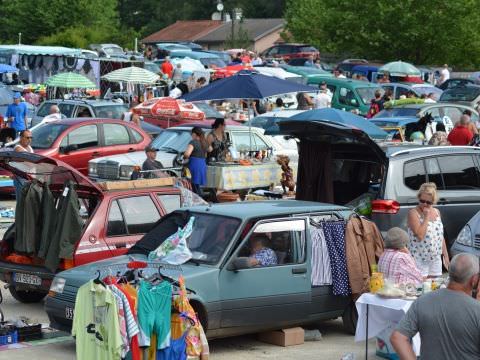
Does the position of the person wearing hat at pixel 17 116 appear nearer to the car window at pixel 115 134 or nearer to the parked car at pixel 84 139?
the parked car at pixel 84 139

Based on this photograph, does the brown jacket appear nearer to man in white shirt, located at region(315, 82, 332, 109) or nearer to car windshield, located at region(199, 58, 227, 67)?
man in white shirt, located at region(315, 82, 332, 109)

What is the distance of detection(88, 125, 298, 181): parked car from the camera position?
67.5 feet

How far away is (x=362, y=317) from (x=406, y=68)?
32.8 metres

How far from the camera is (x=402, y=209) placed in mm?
14195

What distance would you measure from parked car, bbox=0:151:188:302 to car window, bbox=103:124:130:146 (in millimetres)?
9396

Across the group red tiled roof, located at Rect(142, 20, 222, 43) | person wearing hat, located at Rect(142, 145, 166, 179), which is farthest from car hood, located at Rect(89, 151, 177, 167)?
red tiled roof, located at Rect(142, 20, 222, 43)

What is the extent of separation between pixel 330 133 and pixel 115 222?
11.2ft

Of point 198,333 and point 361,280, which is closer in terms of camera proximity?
point 198,333

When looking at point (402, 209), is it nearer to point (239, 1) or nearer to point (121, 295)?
point (121, 295)

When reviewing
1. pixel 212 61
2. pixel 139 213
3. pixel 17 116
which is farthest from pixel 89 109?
pixel 212 61

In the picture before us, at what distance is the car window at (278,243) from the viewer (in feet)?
37.1

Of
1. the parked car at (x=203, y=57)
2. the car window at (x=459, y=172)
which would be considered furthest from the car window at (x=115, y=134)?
the parked car at (x=203, y=57)

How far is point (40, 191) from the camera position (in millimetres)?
12922

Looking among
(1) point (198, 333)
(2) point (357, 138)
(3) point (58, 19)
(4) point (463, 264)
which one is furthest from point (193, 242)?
(3) point (58, 19)
